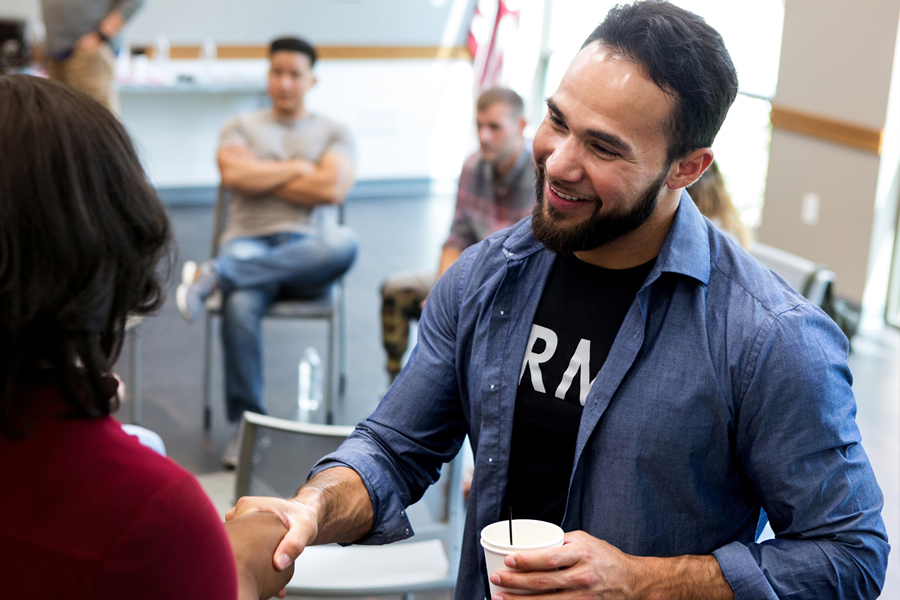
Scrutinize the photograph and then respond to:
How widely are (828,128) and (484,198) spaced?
8.59 feet

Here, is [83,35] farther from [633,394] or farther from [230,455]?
[633,394]

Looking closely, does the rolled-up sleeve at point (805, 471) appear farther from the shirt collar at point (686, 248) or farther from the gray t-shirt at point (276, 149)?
the gray t-shirt at point (276, 149)

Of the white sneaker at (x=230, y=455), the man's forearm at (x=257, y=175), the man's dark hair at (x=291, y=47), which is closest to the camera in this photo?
the white sneaker at (x=230, y=455)

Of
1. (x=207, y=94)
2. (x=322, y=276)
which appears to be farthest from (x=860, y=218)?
(x=207, y=94)

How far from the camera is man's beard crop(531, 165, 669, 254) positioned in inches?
47.4

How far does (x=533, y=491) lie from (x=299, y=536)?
33 centimetres

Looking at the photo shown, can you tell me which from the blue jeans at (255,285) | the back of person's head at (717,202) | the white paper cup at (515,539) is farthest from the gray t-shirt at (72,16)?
the white paper cup at (515,539)

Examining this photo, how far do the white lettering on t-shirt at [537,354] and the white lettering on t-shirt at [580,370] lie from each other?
0.10 ft

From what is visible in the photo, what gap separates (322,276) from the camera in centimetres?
367

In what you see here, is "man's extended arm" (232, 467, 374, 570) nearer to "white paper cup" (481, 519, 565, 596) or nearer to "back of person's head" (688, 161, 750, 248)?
"white paper cup" (481, 519, 565, 596)

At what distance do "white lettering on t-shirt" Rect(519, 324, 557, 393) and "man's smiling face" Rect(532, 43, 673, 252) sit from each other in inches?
5.1

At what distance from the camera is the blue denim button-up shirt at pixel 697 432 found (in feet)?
3.57

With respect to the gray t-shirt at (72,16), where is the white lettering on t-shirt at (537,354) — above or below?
below

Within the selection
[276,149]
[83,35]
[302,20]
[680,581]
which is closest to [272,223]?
[276,149]
